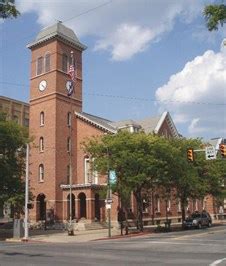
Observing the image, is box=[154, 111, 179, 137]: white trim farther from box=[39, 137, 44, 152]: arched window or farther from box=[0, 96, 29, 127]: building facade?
box=[0, 96, 29, 127]: building facade

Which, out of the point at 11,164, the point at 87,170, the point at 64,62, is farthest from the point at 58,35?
the point at 11,164

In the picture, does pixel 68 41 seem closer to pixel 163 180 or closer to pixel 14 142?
pixel 14 142

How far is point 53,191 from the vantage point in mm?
56000

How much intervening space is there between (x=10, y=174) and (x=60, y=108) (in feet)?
52.0

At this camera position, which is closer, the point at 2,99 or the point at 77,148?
the point at 77,148

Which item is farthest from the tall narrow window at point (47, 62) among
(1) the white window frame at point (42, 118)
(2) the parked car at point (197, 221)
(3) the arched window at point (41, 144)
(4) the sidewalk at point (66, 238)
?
(2) the parked car at point (197, 221)

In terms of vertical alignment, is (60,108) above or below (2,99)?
below

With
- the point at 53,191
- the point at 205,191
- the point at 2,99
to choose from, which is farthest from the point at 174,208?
the point at 2,99

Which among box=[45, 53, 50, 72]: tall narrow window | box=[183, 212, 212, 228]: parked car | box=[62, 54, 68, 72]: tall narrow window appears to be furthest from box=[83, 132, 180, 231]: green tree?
box=[45, 53, 50, 72]: tall narrow window

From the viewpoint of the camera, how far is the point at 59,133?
57.6 meters

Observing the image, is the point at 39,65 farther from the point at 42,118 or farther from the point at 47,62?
the point at 42,118

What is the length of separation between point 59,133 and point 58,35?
37.6ft

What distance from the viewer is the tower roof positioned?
59.5m

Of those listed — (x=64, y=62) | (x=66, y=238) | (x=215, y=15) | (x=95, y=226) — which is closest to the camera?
(x=215, y=15)
